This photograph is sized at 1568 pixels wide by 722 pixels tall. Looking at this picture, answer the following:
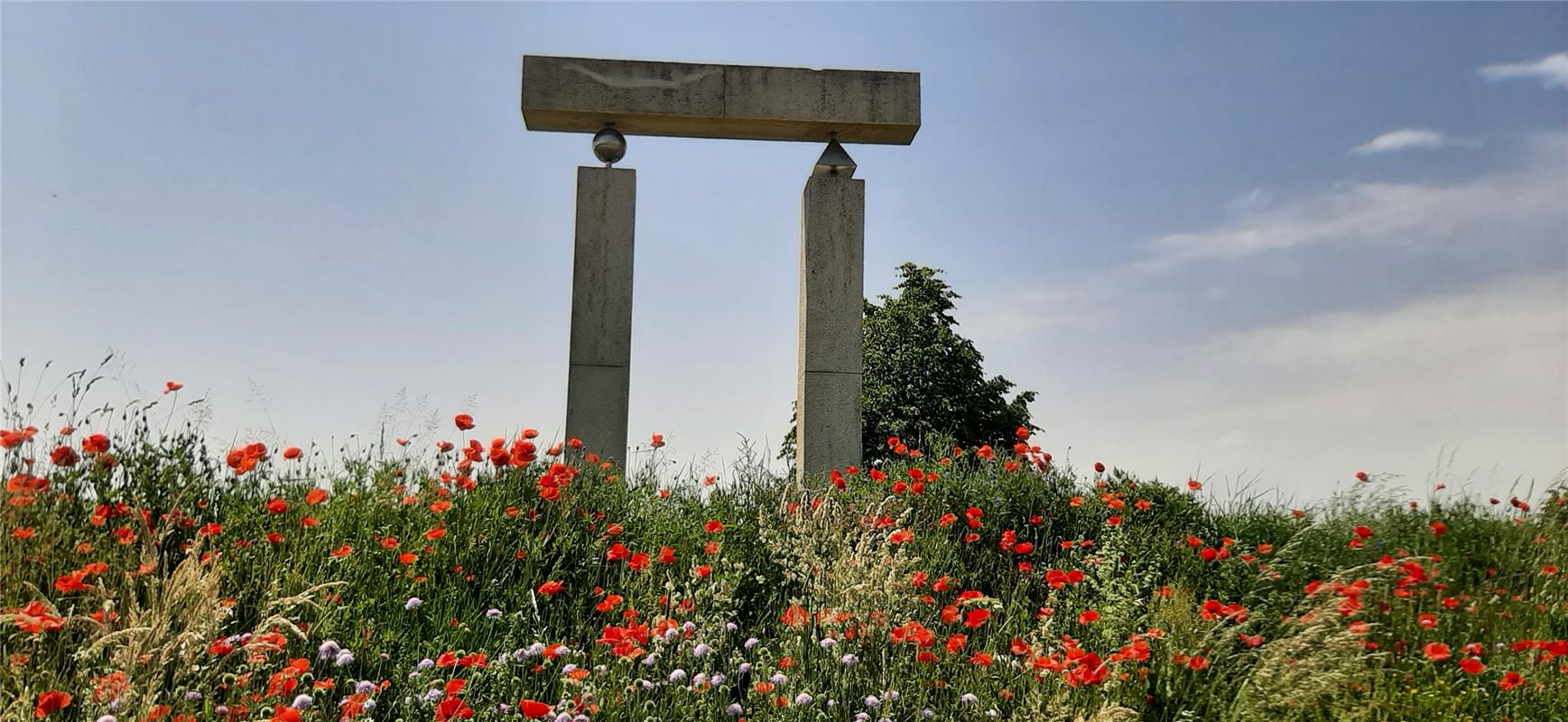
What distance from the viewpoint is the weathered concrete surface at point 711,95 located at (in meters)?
8.30

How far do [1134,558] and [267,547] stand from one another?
13.6ft

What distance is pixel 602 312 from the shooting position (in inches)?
323

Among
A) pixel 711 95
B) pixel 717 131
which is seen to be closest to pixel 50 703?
pixel 711 95

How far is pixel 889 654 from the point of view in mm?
4133

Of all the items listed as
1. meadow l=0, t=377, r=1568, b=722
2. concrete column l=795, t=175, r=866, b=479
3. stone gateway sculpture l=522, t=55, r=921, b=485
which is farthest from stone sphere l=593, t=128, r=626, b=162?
meadow l=0, t=377, r=1568, b=722

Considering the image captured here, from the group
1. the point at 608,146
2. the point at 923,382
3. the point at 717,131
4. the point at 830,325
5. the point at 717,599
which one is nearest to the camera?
the point at 717,599

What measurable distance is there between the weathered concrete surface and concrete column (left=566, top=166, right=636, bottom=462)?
21.1 inches

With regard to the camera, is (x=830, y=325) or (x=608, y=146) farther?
(x=608, y=146)

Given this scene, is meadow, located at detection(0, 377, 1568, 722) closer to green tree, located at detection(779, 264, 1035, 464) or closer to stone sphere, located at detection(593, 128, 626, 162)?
stone sphere, located at detection(593, 128, 626, 162)

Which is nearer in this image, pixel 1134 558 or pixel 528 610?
pixel 528 610

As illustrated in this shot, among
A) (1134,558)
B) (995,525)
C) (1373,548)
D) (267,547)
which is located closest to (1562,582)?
(1373,548)

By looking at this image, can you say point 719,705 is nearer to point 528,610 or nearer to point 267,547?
point 528,610

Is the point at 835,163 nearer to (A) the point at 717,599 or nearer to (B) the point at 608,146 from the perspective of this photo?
(B) the point at 608,146

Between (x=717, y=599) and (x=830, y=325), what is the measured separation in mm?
4356
